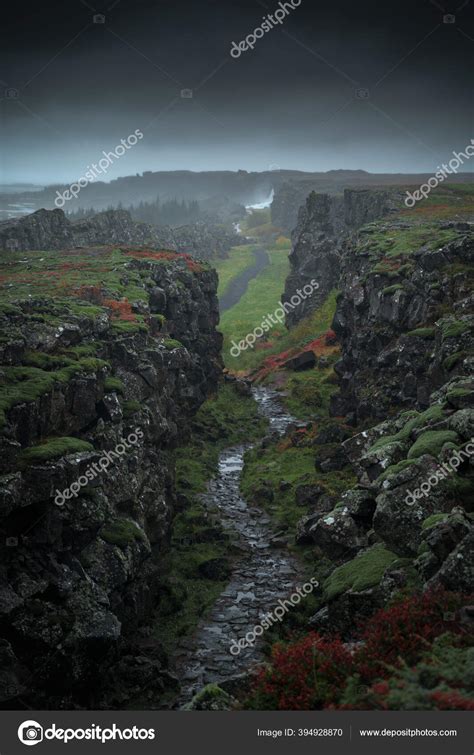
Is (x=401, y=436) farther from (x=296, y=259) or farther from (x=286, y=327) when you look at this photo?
(x=296, y=259)

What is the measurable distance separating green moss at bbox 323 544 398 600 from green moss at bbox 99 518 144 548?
938 cm

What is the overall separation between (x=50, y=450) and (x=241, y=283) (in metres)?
137

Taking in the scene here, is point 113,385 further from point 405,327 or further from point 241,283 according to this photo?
point 241,283

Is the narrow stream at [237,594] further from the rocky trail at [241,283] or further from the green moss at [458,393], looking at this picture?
the rocky trail at [241,283]

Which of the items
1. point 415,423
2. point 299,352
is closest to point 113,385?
point 415,423

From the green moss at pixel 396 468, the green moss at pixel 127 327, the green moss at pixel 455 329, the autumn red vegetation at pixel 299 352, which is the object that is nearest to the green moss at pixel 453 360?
the green moss at pixel 455 329

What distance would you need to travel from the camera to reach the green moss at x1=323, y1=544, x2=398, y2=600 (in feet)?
78.7

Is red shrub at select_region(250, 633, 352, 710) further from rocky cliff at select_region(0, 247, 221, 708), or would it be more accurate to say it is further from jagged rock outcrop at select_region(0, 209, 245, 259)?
jagged rock outcrop at select_region(0, 209, 245, 259)

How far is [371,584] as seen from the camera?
77.5 feet

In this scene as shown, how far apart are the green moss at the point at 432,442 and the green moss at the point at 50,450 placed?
14.0 meters

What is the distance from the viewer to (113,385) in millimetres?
37469

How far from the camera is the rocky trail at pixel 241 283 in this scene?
14536 centimetres

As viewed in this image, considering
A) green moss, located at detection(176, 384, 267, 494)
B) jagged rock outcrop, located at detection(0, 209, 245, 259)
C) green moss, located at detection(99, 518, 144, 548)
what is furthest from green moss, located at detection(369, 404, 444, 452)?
jagged rock outcrop, located at detection(0, 209, 245, 259)
